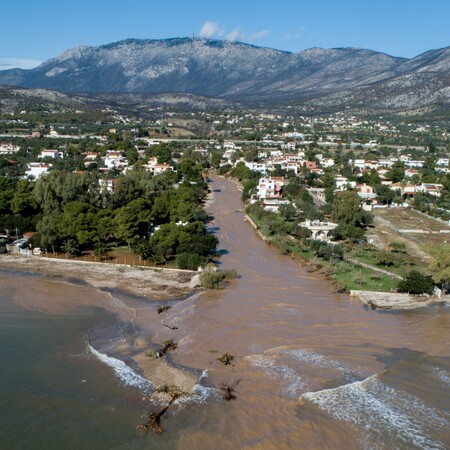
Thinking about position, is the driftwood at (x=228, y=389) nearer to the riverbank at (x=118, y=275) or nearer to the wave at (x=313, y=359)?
the wave at (x=313, y=359)

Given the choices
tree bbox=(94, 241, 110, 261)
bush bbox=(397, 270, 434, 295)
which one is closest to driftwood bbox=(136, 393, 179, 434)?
bush bbox=(397, 270, 434, 295)

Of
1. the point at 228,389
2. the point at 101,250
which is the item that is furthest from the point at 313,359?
the point at 101,250

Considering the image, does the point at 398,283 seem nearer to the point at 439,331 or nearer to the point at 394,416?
the point at 439,331

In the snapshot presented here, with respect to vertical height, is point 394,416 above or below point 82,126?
below

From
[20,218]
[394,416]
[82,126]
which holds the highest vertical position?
[82,126]

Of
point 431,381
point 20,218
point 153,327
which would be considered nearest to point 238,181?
point 20,218

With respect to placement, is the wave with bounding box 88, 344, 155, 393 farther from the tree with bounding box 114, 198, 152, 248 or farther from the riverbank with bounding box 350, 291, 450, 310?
the tree with bounding box 114, 198, 152, 248
